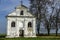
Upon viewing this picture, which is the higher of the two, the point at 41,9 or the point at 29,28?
the point at 41,9

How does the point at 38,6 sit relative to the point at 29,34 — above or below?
above

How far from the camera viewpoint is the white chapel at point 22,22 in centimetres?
4450

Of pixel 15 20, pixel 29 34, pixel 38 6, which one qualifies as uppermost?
pixel 38 6

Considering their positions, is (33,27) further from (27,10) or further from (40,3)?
(40,3)

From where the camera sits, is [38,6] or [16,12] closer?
[16,12]

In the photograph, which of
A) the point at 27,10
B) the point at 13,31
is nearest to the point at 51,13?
the point at 27,10

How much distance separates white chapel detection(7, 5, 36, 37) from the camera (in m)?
44.5

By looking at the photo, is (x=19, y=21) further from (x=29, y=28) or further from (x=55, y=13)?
(x=55, y=13)

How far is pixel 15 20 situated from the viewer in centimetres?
4475

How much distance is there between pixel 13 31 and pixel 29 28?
334cm

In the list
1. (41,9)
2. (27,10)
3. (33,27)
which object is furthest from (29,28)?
(41,9)

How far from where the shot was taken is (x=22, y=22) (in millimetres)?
45156

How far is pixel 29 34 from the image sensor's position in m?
44.8

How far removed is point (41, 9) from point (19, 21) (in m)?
7.38
